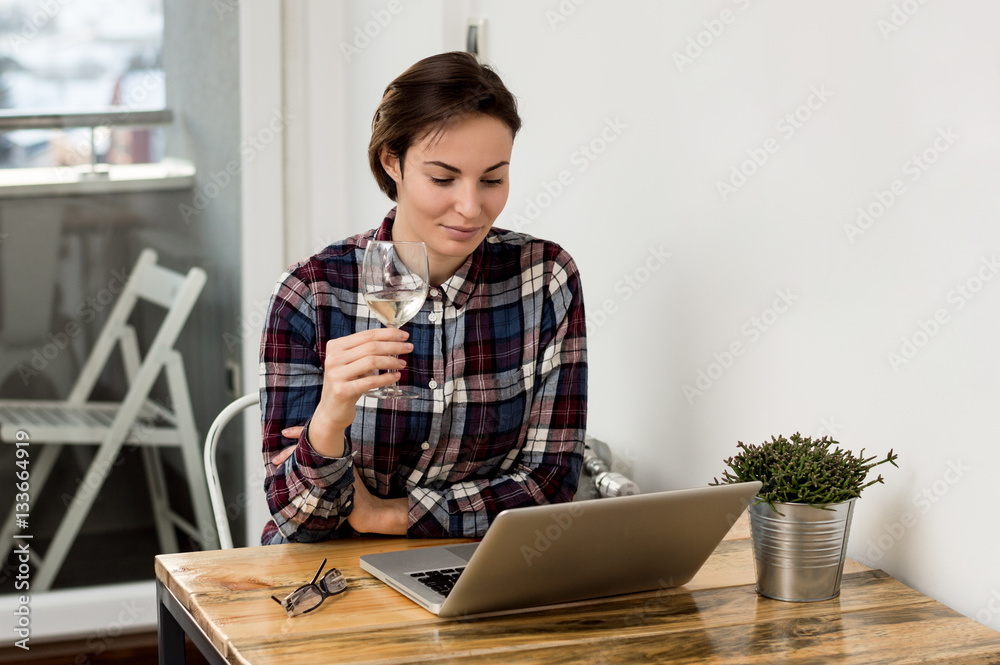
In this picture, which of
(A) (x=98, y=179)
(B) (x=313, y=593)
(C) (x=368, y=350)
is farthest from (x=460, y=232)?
(A) (x=98, y=179)

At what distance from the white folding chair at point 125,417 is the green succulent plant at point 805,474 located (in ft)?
7.08

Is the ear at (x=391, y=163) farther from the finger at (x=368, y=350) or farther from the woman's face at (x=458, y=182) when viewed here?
the finger at (x=368, y=350)

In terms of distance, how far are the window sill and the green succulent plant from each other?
7.20ft

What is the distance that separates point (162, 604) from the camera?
3.94 ft

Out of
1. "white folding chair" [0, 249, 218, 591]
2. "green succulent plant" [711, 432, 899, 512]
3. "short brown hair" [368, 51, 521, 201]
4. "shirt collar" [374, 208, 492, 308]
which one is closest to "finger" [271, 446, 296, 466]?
"shirt collar" [374, 208, 492, 308]

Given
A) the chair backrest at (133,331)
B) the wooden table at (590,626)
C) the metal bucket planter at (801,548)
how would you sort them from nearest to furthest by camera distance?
the wooden table at (590,626) → the metal bucket planter at (801,548) → the chair backrest at (133,331)

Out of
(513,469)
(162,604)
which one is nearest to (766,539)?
(513,469)

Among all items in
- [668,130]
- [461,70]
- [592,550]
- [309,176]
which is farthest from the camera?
[309,176]

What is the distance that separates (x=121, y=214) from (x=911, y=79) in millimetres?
2271

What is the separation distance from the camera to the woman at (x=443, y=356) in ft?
4.38

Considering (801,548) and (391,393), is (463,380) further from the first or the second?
(801,548)

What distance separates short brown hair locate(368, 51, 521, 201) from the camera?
1.37 metres

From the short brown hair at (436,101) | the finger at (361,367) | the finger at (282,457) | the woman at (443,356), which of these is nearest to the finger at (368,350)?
the finger at (361,367)

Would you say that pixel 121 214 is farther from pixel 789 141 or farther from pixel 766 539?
pixel 766 539
